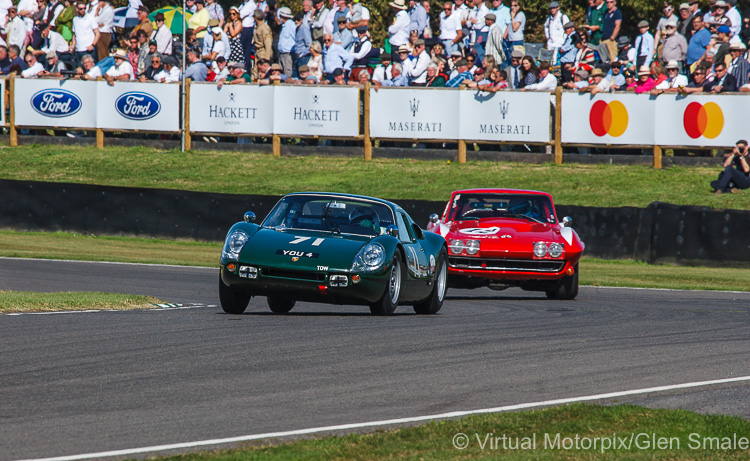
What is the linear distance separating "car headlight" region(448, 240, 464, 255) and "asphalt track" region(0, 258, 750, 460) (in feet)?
5.42

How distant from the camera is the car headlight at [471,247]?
13.6 metres

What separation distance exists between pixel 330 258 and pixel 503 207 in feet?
17.0

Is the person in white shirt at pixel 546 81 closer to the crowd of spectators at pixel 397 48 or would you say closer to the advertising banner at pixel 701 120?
the crowd of spectators at pixel 397 48

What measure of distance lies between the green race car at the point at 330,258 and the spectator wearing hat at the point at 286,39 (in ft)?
47.3

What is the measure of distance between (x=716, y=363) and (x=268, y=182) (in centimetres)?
1740

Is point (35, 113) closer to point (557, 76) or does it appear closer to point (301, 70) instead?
point (301, 70)

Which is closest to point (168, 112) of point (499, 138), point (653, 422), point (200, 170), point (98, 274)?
point (200, 170)

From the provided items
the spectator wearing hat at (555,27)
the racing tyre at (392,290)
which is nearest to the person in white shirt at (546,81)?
the spectator wearing hat at (555,27)

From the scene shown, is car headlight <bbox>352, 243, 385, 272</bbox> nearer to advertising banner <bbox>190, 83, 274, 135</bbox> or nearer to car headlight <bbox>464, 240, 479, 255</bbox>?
car headlight <bbox>464, 240, 479, 255</bbox>

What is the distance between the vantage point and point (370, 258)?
404 inches

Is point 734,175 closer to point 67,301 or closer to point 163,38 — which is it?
point 163,38

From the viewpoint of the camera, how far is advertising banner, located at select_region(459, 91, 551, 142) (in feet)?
76.4

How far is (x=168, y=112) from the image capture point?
26109 millimetres

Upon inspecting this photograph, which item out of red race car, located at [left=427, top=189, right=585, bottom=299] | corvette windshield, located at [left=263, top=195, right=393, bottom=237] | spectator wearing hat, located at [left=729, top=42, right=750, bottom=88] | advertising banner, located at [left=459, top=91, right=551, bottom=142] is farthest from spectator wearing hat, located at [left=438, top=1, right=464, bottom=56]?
corvette windshield, located at [left=263, top=195, right=393, bottom=237]
